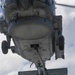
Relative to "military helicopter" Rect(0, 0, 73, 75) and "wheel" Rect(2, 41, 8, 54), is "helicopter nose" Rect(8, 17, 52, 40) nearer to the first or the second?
"military helicopter" Rect(0, 0, 73, 75)

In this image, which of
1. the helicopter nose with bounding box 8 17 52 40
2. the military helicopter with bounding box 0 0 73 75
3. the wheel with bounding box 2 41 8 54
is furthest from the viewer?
the wheel with bounding box 2 41 8 54

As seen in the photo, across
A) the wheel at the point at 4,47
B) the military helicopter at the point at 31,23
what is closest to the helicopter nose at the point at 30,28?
the military helicopter at the point at 31,23

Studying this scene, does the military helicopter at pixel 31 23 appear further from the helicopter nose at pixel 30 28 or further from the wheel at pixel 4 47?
the wheel at pixel 4 47

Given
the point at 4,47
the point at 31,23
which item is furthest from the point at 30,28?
the point at 4,47

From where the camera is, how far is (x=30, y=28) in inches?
876

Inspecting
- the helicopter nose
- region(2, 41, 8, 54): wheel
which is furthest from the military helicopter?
region(2, 41, 8, 54): wheel

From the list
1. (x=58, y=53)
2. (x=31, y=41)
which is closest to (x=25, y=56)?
(x=58, y=53)

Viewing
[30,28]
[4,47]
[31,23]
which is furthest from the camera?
[4,47]

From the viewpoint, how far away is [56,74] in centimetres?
3641

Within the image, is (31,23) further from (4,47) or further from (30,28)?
(4,47)

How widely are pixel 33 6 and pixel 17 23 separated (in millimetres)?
2014

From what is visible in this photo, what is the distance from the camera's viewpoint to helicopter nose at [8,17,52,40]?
22.0 metres

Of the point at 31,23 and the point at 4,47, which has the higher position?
the point at 31,23

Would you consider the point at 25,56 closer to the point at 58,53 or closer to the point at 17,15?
the point at 58,53
